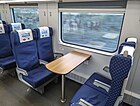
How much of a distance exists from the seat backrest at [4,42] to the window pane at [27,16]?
72cm

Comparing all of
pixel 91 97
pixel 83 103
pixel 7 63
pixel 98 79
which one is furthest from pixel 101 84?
pixel 7 63

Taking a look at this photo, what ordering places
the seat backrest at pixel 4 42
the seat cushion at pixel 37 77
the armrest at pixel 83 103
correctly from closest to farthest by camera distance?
the armrest at pixel 83 103 → the seat cushion at pixel 37 77 → the seat backrest at pixel 4 42

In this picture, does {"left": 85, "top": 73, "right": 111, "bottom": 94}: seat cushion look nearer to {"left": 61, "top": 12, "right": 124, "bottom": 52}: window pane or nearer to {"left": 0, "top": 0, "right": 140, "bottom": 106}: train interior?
{"left": 0, "top": 0, "right": 140, "bottom": 106}: train interior

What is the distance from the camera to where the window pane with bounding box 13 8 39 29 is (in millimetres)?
2955

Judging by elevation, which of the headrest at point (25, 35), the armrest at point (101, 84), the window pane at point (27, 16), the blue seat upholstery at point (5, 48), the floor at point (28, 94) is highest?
the window pane at point (27, 16)

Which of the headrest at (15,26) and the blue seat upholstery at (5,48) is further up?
the headrest at (15,26)

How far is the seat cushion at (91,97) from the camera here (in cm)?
143

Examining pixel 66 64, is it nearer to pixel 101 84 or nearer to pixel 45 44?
pixel 101 84

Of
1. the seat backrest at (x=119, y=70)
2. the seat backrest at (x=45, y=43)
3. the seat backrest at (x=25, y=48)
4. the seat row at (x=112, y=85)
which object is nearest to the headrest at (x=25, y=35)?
the seat backrest at (x=25, y=48)

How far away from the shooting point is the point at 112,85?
94 centimetres

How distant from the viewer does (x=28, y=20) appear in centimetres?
326

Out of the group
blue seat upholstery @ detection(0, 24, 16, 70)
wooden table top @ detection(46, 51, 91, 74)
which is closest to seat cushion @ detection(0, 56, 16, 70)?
blue seat upholstery @ detection(0, 24, 16, 70)

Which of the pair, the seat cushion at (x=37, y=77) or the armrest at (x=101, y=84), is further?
the seat cushion at (x=37, y=77)

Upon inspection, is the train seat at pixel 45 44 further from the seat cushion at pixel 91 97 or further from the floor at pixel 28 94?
the seat cushion at pixel 91 97
